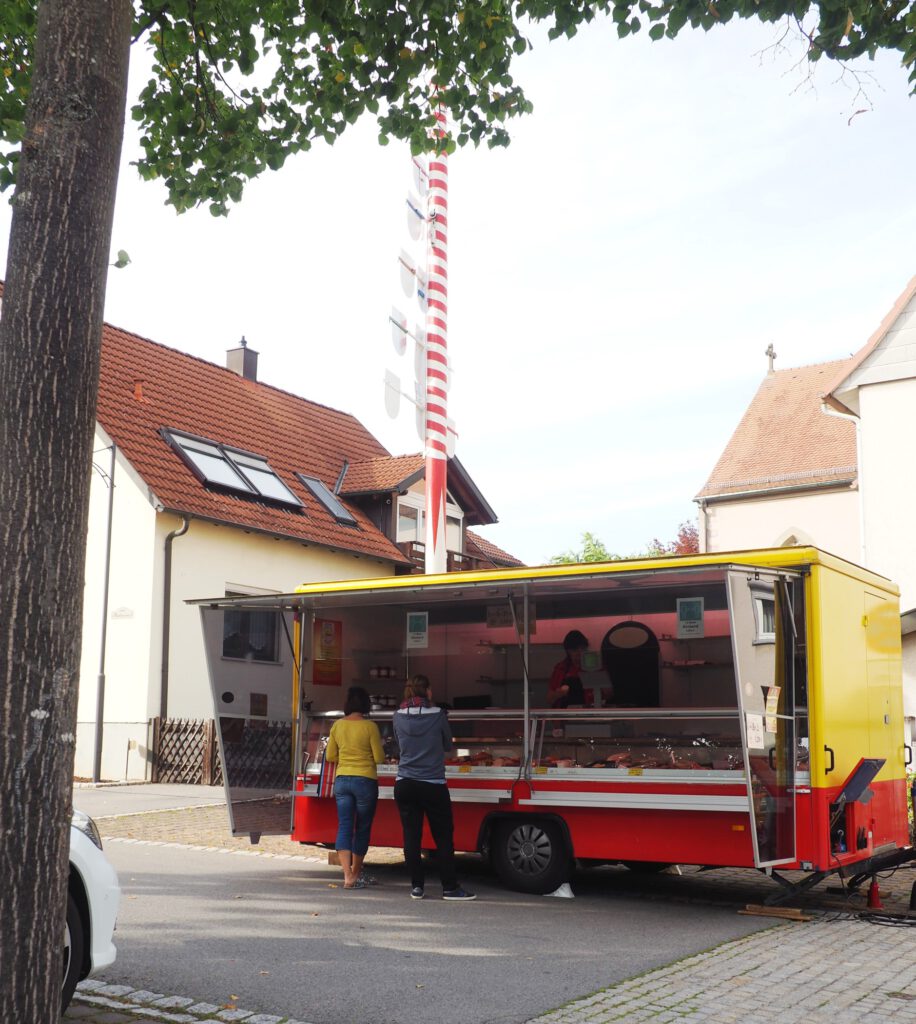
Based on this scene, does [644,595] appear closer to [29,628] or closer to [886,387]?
[29,628]

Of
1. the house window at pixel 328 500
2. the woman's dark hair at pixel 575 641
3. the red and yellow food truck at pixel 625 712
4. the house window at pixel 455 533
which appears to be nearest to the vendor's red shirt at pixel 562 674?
the red and yellow food truck at pixel 625 712

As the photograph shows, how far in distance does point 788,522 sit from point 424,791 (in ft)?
96.1

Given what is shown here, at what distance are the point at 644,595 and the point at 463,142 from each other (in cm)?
521

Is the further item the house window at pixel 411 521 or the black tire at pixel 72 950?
the house window at pixel 411 521

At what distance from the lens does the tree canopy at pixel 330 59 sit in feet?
25.3

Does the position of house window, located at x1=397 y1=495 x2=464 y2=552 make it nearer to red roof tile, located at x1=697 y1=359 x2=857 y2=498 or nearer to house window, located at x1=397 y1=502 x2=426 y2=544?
house window, located at x1=397 y1=502 x2=426 y2=544

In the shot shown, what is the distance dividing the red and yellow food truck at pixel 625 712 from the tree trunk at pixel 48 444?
6.06m

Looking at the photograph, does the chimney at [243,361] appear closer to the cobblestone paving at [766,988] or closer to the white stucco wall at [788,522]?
the white stucco wall at [788,522]

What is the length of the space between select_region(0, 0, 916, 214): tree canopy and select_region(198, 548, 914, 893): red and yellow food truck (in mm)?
3727

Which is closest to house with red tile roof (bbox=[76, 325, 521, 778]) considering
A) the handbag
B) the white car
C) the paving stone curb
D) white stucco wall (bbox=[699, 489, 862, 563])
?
the handbag

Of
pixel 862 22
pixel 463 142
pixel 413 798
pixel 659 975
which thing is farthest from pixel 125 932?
pixel 862 22

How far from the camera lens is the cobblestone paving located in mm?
6109

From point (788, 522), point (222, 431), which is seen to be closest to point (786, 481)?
point (788, 522)

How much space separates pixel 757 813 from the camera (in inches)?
367
